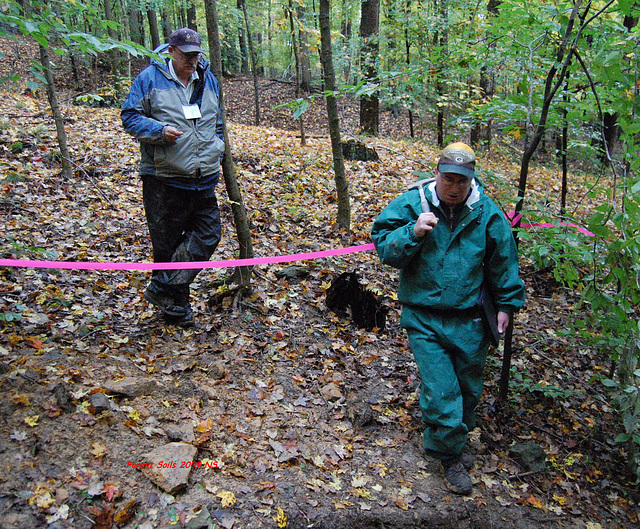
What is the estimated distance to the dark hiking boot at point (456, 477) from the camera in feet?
10.1

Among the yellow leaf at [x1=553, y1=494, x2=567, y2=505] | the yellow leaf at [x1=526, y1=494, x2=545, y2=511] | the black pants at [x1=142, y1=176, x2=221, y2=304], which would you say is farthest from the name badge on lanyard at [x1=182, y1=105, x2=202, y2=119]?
the yellow leaf at [x1=553, y1=494, x2=567, y2=505]

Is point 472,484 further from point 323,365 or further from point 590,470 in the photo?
point 323,365

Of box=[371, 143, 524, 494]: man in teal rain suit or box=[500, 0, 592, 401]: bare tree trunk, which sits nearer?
box=[371, 143, 524, 494]: man in teal rain suit

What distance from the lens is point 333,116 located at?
Result: 585 cm

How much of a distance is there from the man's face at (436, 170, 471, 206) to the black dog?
2.05 m

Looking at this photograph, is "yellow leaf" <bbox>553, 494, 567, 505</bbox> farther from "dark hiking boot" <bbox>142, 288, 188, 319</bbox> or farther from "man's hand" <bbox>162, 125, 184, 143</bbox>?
"man's hand" <bbox>162, 125, 184, 143</bbox>

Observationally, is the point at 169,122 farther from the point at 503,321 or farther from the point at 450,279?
the point at 503,321

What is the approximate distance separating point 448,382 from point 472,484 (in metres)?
0.85

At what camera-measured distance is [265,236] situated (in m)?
6.12

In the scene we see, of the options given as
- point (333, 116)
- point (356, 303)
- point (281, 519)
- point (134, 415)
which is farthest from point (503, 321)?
point (333, 116)

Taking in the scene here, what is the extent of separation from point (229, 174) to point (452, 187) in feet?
7.78

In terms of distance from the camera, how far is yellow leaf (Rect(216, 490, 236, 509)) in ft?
8.59

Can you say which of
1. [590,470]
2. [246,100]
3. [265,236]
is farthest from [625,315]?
[246,100]

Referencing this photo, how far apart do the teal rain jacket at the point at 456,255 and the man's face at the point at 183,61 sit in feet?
6.63
